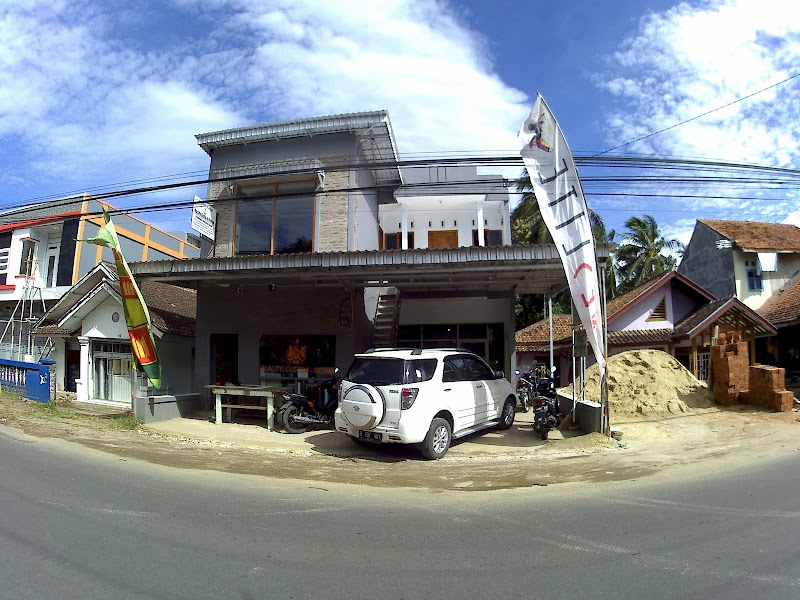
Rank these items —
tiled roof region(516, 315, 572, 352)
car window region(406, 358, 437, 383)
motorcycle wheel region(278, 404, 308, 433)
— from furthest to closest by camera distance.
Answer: tiled roof region(516, 315, 572, 352) → motorcycle wheel region(278, 404, 308, 433) → car window region(406, 358, 437, 383)

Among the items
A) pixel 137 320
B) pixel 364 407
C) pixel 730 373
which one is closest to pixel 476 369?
pixel 364 407

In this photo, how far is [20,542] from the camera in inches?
180

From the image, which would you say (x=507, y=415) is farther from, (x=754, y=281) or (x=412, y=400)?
(x=754, y=281)

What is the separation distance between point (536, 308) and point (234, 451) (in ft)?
84.1

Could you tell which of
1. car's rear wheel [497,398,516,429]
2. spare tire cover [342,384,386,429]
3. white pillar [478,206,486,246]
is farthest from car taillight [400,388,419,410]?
white pillar [478,206,486,246]

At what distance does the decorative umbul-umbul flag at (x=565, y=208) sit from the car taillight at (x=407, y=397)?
355 centimetres

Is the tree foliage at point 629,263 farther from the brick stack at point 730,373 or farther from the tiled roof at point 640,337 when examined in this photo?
the brick stack at point 730,373

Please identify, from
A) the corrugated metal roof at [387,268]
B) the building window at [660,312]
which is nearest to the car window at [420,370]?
the corrugated metal roof at [387,268]

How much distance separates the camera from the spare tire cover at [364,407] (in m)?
8.32

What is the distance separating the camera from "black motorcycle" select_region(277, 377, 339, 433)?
11.2 m

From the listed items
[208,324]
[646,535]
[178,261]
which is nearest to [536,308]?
[208,324]

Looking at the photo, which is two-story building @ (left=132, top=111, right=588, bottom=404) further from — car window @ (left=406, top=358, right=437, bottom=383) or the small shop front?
car window @ (left=406, top=358, right=437, bottom=383)

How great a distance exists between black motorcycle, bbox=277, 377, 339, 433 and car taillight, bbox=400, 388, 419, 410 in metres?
3.52

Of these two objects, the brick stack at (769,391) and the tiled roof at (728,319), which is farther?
the tiled roof at (728,319)
